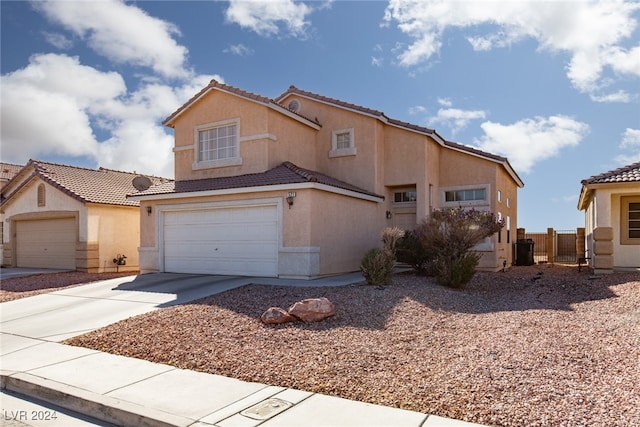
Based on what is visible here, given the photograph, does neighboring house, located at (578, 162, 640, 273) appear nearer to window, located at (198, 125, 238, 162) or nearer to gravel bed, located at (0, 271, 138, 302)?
window, located at (198, 125, 238, 162)

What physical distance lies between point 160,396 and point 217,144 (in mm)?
12285

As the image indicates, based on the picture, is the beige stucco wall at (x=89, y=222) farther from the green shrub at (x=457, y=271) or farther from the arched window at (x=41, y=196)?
the green shrub at (x=457, y=271)

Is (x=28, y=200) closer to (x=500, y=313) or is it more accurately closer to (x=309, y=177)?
(x=309, y=177)

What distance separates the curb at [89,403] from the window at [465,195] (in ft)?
50.2

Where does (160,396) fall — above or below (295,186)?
below

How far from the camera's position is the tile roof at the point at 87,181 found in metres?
20.3

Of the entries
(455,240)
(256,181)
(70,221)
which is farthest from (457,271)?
(70,221)

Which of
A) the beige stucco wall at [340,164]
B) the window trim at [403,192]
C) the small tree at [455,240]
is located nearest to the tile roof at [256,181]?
the beige stucco wall at [340,164]

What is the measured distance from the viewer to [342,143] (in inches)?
703

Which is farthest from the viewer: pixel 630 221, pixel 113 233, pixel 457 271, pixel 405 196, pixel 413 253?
pixel 113 233

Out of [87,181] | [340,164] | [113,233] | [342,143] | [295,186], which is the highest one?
[342,143]

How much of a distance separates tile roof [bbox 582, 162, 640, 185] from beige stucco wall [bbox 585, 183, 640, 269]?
196mm

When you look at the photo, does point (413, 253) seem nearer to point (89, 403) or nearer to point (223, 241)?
point (223, 241)

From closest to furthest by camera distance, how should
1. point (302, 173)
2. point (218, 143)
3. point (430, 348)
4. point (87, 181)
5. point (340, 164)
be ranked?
1. point (430, 348)
2. point (302, 173)
3. point (218, 143)
4. point (340, 164)
5. point (87, 181)
